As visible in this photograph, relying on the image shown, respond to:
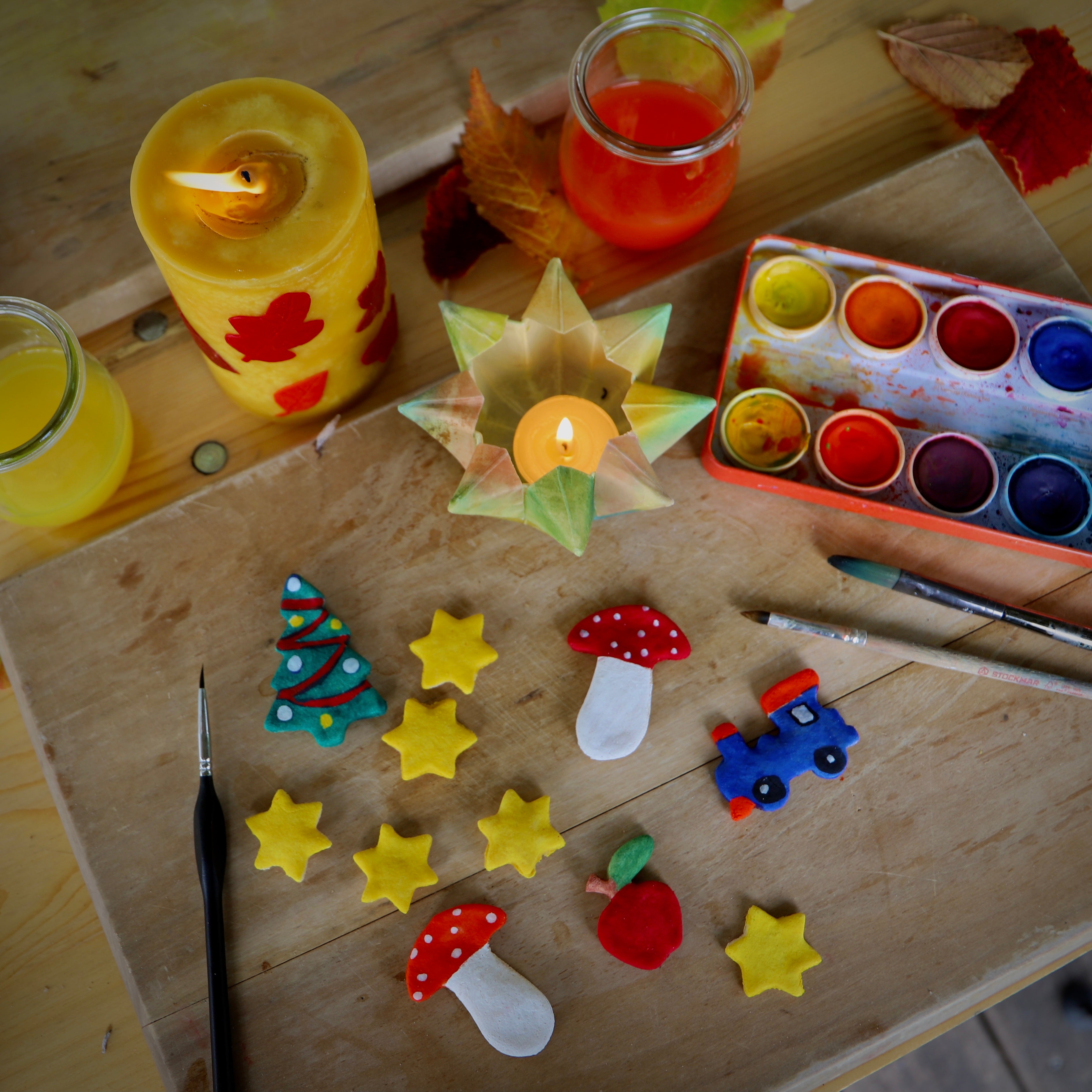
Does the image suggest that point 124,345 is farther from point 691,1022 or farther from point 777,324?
point 691,1022

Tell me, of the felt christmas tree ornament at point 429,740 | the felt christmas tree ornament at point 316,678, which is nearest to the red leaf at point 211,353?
the felt christmas tree ornament at point 316,678

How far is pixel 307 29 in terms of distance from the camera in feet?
2.21

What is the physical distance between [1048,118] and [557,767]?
2.10ft

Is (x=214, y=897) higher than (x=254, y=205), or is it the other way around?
(x=254, y=205)

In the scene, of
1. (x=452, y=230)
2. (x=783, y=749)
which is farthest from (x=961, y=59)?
(x=783, y=749)

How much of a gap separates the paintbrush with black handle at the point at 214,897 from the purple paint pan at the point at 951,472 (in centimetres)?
50

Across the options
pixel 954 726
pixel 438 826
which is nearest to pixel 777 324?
pixel 954 726

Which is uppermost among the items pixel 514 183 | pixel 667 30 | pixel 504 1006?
pixel 667 30

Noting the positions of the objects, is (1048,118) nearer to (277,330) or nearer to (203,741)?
(277,330)

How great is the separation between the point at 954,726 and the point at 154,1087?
0.59 metres

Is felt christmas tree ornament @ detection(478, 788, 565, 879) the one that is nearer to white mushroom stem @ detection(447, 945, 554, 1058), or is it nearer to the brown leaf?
white mushroom stem @ detection(447, 945, 554, 1058)

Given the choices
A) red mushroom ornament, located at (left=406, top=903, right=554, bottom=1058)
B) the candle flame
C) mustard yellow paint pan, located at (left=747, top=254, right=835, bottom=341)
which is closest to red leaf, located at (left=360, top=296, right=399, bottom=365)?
the candle flame

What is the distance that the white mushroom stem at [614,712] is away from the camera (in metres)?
0.57

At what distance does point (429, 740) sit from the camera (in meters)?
0.57
